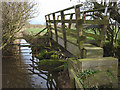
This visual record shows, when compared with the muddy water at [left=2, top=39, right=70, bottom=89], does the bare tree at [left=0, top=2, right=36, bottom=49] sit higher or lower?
higher

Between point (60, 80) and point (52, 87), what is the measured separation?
732 mm

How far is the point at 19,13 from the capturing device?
8953 millimetres

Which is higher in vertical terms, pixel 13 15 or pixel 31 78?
pixel 13 15

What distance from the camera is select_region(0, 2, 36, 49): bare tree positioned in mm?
8305

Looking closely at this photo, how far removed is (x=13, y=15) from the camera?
8664mm

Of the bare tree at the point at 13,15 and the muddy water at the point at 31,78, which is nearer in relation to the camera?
the muddy water at the point at 31,78

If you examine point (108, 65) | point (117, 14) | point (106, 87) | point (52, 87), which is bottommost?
point (52, 87)

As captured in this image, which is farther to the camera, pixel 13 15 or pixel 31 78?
pixel 13 15

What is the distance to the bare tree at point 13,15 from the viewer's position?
A: 8305 millimetres

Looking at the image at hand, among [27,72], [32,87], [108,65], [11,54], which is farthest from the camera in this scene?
[11,54]

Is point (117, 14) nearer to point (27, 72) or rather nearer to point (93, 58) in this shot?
point (93, 58)

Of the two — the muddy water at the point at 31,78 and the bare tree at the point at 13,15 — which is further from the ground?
the bare tree at the point at 13,15

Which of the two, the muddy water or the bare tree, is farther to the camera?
the bare tree

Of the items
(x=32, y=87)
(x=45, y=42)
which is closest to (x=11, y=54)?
(x=45, y=42)
